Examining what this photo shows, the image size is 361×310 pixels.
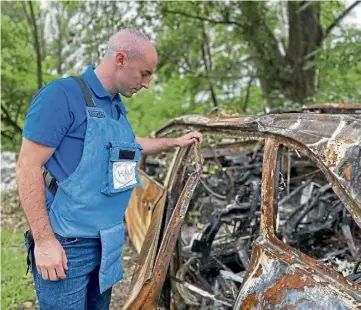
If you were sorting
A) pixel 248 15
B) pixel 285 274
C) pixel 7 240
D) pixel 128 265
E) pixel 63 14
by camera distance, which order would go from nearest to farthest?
pixel 285 274
pixel 128 265
pixel 7 240
pixel 248 15
pixel 63 14

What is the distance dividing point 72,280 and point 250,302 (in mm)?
887

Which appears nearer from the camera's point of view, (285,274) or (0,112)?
(285,274)

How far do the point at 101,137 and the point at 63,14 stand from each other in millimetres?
15224

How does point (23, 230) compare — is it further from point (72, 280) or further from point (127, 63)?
point (127, 63)

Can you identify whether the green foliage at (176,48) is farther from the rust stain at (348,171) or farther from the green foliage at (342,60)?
the rust stain at (348,171)

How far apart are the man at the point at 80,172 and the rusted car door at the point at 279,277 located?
719 mm

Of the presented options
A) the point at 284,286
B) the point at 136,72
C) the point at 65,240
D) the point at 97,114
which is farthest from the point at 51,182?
the point at 284,286

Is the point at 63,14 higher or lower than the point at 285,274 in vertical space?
higher

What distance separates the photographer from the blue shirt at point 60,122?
1.93 m

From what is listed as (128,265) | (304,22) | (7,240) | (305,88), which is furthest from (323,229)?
(304,22)

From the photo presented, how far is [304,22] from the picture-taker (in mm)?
10734

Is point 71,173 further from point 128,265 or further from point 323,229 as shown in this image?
point 128,265

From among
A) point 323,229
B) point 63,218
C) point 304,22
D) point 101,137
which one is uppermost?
point 304,22

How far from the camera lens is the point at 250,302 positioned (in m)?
1.83
